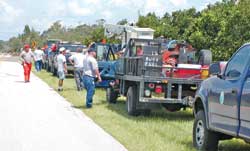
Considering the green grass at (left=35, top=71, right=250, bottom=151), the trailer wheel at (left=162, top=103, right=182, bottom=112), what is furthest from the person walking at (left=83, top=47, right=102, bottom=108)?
the trailer wheel at (left=162, top=103, right=182, bottom=112)

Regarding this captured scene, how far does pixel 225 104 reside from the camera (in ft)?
30.1

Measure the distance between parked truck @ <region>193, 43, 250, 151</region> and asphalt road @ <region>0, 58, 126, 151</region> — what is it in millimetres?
1484

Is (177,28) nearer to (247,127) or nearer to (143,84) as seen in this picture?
(143,84)

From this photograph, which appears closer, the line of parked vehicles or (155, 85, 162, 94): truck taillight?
the line of parked vehicles

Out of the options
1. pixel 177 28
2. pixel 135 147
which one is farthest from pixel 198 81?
pixel 177 28

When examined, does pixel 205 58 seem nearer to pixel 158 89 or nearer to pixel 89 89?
pixel 158 89

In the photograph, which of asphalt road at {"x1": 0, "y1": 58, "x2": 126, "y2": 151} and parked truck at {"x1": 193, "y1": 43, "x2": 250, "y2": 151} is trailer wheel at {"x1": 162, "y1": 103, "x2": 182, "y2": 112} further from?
parked truck at {"x1": 193, "y1": 43, "x2": 250, "y2": 151}

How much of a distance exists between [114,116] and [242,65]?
665 cm

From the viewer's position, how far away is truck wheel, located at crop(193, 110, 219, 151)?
998 cm

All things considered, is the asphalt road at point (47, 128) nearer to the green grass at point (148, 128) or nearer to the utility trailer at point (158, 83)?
the green grass at point (148, 128)

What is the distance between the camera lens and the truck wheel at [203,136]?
32.7ft

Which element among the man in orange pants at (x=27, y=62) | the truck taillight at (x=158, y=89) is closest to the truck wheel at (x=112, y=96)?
the truck taillight at (x=158, y=89)

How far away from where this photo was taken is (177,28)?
4594 cm

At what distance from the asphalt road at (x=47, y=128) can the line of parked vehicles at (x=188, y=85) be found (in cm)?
148
